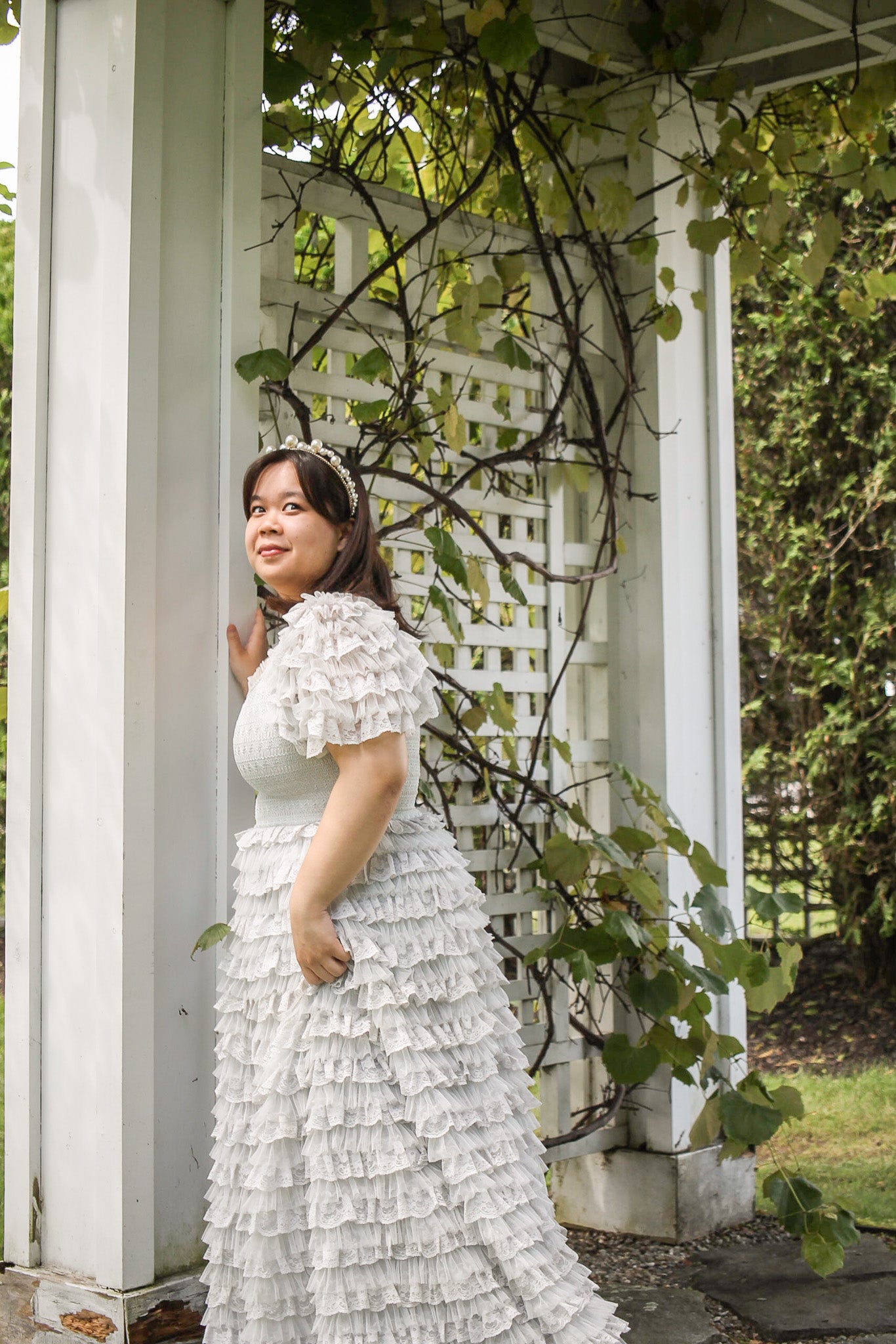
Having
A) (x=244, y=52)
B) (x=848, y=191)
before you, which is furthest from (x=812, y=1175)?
(x=848, y=191)

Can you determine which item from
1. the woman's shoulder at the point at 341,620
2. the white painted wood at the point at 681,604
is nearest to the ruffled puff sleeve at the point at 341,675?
the woman's shoulder at the point at 341,620

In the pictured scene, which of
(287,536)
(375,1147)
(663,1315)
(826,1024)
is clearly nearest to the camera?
(375,1147)

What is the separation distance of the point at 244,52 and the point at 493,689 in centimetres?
126

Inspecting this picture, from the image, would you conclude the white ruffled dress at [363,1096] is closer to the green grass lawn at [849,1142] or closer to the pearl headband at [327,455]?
the pearl headband at [327,455]

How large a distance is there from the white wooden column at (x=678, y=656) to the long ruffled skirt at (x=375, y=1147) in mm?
1264

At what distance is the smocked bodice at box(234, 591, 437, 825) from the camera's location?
178 cm

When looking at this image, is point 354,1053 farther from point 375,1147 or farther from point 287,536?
point 287,536

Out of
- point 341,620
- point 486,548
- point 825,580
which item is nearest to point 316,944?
point 341,620

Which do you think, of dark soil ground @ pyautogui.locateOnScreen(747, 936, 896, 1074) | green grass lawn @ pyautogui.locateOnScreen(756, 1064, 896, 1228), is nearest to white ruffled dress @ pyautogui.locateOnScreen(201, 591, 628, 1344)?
green grass lawn @ pyautogui.locateOnScreen(756, 1064, 896, 1228)

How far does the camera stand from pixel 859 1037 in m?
5.34

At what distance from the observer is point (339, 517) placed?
1999mm

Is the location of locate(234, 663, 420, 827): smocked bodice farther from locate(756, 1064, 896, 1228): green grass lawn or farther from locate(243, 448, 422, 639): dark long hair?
locate(756, 1064, 896, 1228): green grass lawn

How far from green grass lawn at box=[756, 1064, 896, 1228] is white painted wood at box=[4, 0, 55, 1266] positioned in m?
2.06

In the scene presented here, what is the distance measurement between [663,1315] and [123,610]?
5.74ft
